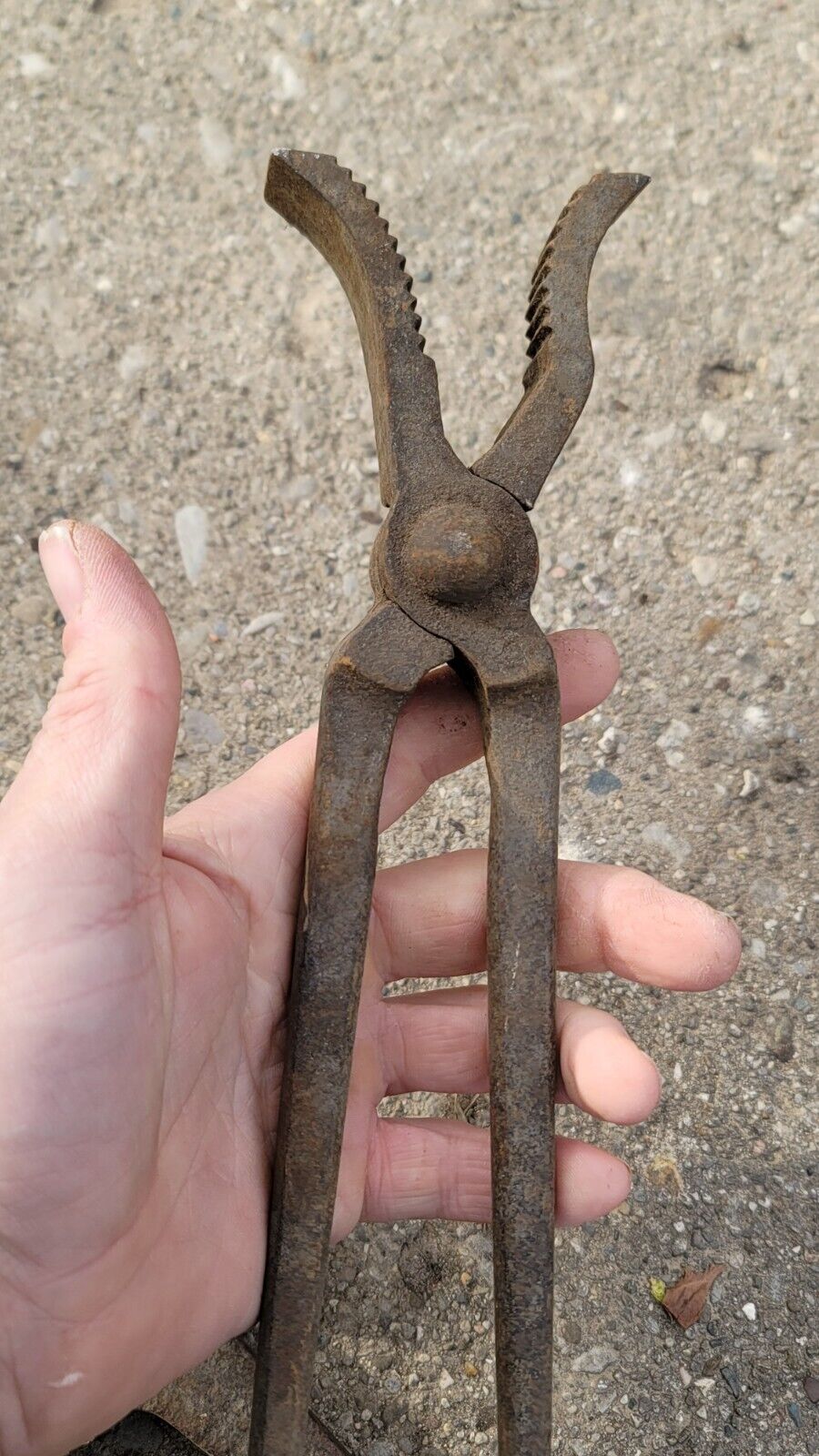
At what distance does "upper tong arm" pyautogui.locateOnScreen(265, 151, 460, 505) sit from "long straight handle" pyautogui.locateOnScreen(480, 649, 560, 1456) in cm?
29

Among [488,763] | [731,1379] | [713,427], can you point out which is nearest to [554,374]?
[488,763]

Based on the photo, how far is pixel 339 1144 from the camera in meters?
1.39

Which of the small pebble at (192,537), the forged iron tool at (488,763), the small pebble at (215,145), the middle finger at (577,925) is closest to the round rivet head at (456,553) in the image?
the forged iron tool at (488,763)

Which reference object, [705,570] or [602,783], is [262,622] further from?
[705,570]

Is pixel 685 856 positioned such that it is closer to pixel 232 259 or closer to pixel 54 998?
pixel 54 998

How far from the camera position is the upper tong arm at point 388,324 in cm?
148

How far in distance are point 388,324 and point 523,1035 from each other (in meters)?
0.85

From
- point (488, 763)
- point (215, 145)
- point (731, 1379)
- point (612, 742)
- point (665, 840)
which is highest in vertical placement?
point (215, 145)

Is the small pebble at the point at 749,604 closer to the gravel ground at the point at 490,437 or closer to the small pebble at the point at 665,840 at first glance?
the gravel ground at the point at 490,437

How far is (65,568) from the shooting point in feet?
4.57

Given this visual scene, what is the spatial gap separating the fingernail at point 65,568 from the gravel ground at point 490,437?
69cm

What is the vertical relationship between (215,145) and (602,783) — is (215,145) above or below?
above

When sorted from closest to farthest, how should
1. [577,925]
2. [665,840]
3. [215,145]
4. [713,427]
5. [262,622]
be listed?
[577,925]
[665,840]
[262,622]
[713,427]
[215,145]

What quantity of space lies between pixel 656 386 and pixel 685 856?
0.88 meters
